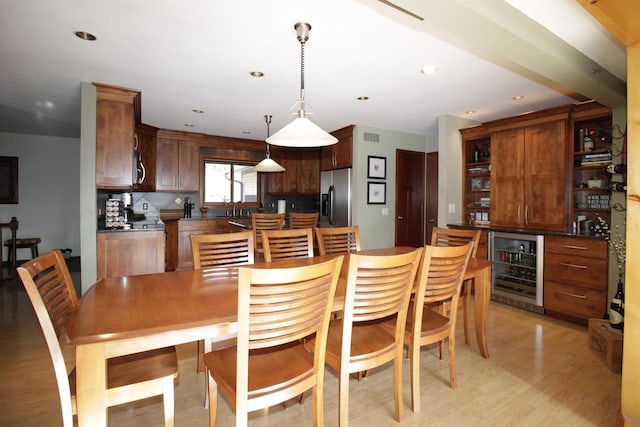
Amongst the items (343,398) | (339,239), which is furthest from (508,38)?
(343,398)

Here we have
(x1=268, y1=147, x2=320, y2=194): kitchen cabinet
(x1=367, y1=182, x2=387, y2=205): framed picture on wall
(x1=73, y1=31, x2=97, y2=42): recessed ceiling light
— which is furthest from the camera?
(x1=268, y1=147, x2=320, y2=194): kitchen cabinet

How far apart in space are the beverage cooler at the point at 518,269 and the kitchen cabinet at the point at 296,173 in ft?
12.3

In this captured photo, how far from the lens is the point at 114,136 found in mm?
3566

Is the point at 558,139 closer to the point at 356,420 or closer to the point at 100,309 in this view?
the point at 356,420

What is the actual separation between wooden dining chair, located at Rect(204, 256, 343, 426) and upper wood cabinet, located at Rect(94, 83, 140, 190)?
2.85 meters

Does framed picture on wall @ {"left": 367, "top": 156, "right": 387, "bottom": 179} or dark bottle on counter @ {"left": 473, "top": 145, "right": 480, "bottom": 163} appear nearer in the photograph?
dark bottle on counter @ {"left": 473, "top": 145, "right": 480, "bottom": 163}

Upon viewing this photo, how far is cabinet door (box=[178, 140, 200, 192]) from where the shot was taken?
600 centimetres

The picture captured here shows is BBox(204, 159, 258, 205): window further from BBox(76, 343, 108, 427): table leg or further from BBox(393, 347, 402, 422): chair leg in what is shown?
BBox(76, 343, 108, 427): table leg

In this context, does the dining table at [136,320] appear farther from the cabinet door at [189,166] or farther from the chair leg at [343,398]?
the cabinet door at [189,166]

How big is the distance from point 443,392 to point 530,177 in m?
3.04

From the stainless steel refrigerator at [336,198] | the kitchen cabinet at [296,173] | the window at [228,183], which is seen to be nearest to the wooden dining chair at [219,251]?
the stainless steel refrigerator at [336,198]

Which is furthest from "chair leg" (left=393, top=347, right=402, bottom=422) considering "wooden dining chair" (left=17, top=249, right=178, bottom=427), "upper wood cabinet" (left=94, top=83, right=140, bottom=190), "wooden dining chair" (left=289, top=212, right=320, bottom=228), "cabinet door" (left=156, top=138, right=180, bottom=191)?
"cabinet door" (left=156, top=138, right=180, bottom=191)

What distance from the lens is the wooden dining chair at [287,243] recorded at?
2.61m

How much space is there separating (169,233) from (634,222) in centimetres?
586
